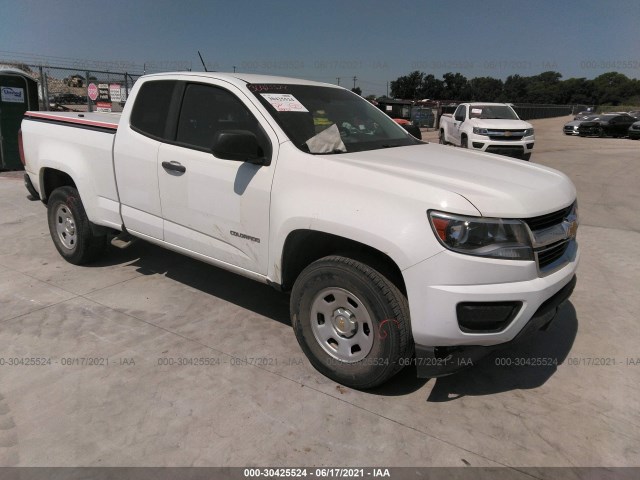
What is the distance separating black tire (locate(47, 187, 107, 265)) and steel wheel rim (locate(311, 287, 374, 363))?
281 cm

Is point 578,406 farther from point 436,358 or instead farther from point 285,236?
point 285,236

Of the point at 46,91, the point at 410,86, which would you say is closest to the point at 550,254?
the point at 46,91

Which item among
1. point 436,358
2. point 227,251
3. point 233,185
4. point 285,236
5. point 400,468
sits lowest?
point 400,468

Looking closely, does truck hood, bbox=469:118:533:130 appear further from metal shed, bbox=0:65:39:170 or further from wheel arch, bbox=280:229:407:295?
wheel arch, bbox=280:229:407:295

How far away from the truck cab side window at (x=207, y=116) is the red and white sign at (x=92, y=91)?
11980mm

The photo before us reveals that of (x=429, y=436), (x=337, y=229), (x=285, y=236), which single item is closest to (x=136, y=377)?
(x=285, y=236)

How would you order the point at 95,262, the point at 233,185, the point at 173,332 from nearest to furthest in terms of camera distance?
the point at 233,185
the point at 173,332
the point at 95,262

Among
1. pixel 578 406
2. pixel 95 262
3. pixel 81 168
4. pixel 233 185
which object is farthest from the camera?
pixel 95 262

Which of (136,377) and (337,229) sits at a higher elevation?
(337,229)

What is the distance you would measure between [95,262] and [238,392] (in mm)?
2897

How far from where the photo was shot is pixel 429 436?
2.70 metres

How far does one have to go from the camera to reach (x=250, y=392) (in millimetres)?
3039

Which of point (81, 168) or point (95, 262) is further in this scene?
point (95, 262)

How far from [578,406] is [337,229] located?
182 centimetres
